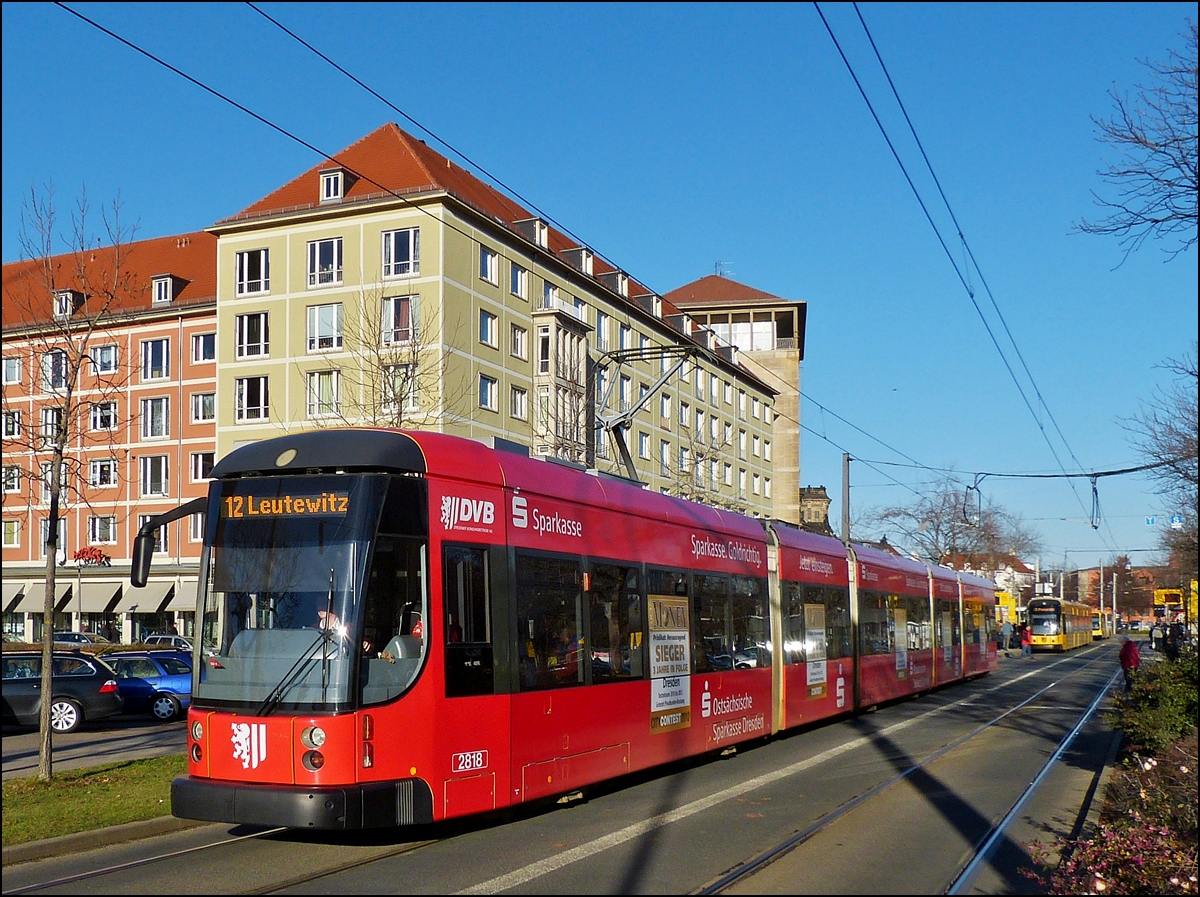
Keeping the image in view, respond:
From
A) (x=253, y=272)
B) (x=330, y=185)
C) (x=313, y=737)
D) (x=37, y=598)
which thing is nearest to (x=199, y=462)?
(x=253, y=272)

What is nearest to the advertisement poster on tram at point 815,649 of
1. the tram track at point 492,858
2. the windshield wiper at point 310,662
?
the tram track at point 492,858

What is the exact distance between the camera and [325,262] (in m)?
51.5

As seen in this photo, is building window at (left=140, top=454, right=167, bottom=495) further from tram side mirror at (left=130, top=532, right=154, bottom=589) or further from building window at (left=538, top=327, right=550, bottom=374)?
tram side mirror at (left=130, top=532, right=154, bottom=589)

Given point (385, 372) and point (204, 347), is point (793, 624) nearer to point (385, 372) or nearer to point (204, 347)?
point (385, 372)

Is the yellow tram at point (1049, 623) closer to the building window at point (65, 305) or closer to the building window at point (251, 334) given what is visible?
the building window at point (251, 334)

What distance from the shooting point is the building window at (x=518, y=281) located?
5300cm

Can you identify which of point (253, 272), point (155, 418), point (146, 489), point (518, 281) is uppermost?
point (253, 272)

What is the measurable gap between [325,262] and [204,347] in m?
10.9

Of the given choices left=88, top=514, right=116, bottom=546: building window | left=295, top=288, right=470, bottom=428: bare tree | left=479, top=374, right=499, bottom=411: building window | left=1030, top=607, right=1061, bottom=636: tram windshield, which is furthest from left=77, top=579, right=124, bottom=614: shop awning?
left=1030, top=607, right=1061, bottom=636: tram windshield

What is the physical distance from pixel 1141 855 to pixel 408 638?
5356 mm

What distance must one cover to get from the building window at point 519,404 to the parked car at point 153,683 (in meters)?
27.1

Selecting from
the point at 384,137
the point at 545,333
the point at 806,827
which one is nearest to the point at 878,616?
the point at 806,827

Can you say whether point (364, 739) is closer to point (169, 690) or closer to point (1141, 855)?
point (1141, 855)

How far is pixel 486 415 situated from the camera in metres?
50.0
